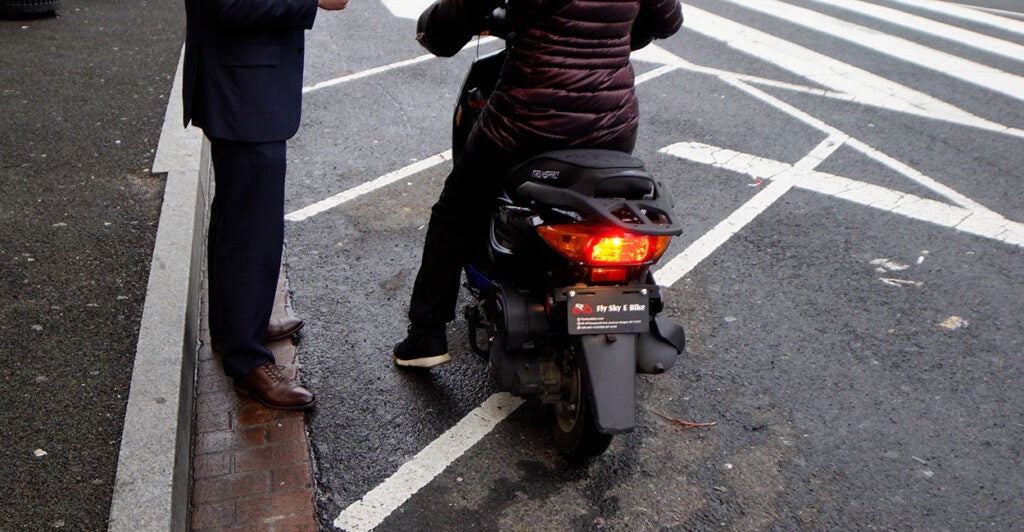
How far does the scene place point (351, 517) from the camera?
11.1ft

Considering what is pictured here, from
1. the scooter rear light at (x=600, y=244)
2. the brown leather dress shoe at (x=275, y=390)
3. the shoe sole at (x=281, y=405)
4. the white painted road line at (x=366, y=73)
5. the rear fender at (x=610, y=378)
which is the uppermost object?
the scooter rear light at (x=600, y=244)

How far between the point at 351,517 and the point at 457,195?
125 centimetres

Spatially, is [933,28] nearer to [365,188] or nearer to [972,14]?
[972,14]

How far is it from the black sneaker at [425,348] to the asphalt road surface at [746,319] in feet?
0.27

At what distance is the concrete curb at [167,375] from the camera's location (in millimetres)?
3129

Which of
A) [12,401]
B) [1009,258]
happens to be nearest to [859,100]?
[1009,258]

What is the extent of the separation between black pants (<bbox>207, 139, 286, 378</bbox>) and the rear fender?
4.31 ft

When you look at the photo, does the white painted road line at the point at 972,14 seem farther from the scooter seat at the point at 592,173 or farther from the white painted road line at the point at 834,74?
the scooter seat at the point at 592,173

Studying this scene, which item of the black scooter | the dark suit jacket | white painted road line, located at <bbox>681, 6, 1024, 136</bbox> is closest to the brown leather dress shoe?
the black scooter

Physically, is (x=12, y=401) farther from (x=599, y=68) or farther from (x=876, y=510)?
(x=876, y=510)

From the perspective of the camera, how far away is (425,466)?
367 cm

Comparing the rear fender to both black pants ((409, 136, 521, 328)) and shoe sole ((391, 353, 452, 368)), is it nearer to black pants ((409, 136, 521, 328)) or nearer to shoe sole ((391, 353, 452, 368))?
black pants ((409, 136, 521, 328))

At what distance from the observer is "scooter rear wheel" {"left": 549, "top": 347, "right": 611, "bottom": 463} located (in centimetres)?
342

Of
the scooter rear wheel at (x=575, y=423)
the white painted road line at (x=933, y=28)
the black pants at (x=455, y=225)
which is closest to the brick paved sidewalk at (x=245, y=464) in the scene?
the black pants at (x=455, y=225)
